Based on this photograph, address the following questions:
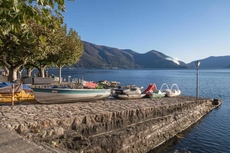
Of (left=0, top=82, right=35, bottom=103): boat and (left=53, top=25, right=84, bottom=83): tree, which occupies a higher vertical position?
(left=53, top=25, right=84, bottom=83): tree

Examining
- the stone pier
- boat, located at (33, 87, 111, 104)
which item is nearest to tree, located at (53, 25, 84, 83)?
boat, located at (33, 87, 111, 104)

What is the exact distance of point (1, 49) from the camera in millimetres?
20547

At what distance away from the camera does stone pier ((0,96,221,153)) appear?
8.87 meters

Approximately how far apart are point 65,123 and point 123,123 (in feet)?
14.2

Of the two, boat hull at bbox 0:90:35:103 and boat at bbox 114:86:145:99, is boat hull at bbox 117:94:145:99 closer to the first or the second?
boat at bbox 114:86:145:99

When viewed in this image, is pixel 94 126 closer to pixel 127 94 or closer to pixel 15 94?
pixel 15 94

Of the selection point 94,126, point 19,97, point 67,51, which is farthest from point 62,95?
point 67,51

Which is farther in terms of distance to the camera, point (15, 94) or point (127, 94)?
point (127, 94)

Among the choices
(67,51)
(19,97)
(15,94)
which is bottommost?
(19,97)

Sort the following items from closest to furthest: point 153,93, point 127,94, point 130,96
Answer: point 130,96, point 127,94, point 153,93

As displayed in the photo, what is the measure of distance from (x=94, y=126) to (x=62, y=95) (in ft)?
14.8

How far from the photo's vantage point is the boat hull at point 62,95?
1452 cm

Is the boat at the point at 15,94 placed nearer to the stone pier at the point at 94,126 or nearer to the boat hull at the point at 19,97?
the boat hull at the point at 19,97

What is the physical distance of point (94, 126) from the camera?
11766 mm
